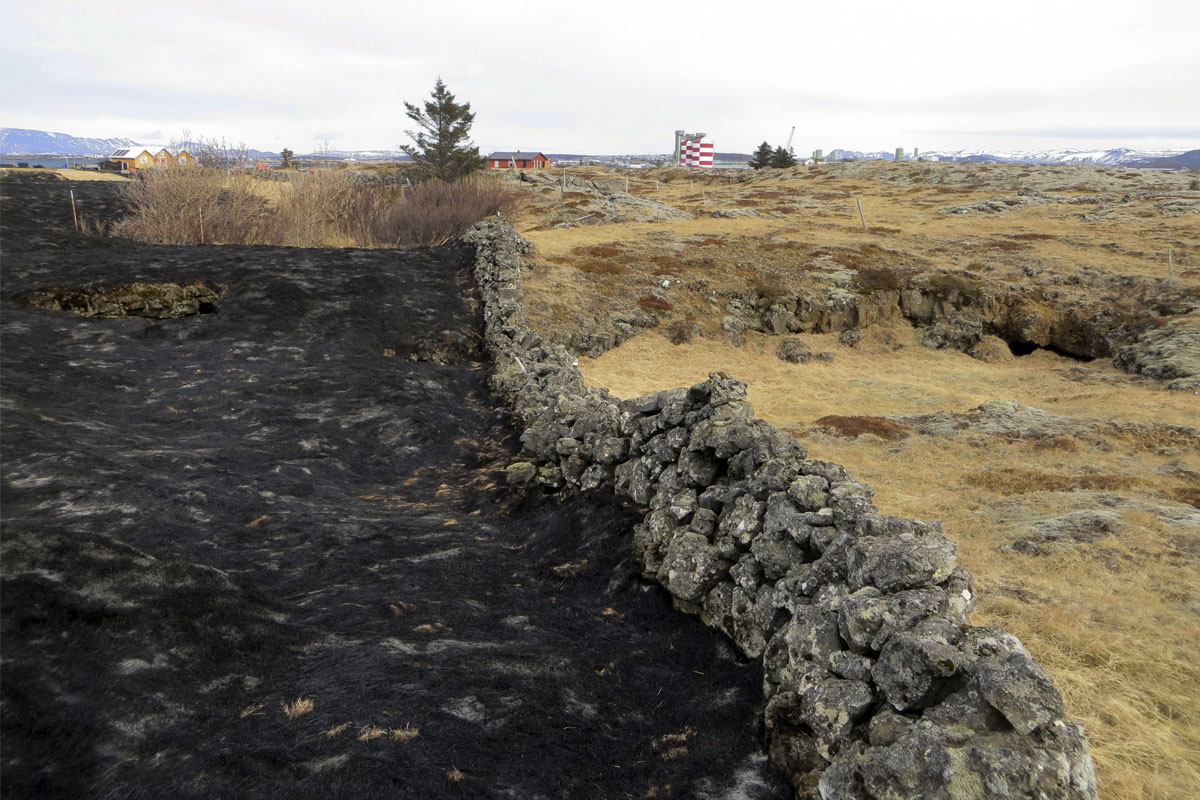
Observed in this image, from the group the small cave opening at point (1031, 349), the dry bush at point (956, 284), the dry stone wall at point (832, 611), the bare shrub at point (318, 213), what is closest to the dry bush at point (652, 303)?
the dry bush at point (956, 284)

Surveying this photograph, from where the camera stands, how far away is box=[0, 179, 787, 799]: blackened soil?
4648 millimetres

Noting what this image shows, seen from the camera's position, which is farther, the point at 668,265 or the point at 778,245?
the point at 778,245

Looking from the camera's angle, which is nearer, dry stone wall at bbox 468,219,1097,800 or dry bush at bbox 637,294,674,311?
dry stone wall at bbox 468,219,1097,800

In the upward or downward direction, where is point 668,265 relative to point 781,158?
downward

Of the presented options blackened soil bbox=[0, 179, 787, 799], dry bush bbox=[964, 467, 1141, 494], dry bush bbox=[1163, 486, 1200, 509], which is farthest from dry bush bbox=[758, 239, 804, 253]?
blackened soil bbox=[0, 179, 787, 799]

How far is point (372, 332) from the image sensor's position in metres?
17.8

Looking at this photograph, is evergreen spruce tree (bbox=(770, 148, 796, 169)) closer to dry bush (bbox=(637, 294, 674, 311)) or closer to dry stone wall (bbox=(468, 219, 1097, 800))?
dry bush (bbox=(637, 294, 674, 311))

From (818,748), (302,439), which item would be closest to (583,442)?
(302,439)

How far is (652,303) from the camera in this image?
28.3m

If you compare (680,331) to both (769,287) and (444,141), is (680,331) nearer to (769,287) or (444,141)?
(769,287)

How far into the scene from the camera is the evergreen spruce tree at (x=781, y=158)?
101938mm

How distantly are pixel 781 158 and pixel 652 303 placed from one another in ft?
278

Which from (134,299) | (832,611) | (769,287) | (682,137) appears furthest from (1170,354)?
(682,137)

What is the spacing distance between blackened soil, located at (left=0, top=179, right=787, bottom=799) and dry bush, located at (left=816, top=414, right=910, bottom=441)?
8.24 m
